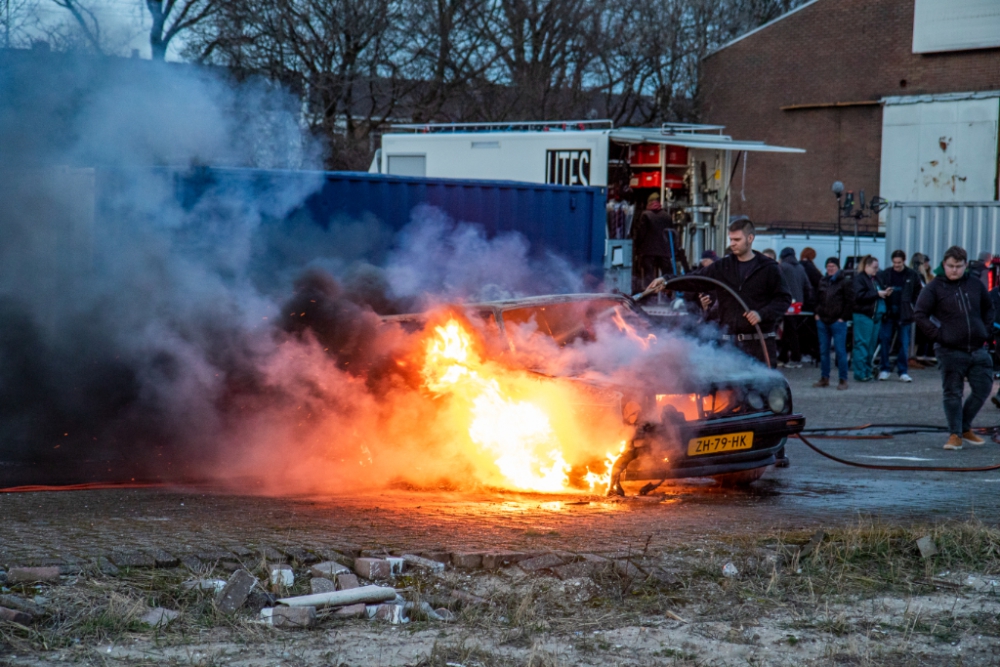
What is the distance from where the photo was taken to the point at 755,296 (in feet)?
29.9

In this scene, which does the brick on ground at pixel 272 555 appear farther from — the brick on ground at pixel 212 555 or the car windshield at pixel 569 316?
the car windshield at pixel 569 316

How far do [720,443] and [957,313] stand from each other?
3.72m

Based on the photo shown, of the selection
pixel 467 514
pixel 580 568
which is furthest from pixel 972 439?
pixel 580 568

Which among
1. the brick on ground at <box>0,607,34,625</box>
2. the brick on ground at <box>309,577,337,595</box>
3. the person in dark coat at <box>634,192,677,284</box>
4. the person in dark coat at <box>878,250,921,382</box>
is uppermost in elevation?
the person in dark coat at <box>634,192,677,284</box>

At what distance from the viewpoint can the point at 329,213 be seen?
1194cm

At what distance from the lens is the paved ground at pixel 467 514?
586 centimetres

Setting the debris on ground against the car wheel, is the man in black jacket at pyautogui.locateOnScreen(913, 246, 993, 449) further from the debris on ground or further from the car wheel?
the debris on ground

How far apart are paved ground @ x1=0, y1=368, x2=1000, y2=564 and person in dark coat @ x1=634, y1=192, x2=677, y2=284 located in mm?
7521

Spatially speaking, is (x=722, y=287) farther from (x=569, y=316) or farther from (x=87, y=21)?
(x=87, y=21)

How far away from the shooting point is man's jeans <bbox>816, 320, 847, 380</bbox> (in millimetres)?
15204

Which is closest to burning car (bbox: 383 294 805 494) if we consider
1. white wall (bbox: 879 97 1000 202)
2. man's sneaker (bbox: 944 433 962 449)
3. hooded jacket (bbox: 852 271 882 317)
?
man's sneaker (bbox: 944 433 962 449)

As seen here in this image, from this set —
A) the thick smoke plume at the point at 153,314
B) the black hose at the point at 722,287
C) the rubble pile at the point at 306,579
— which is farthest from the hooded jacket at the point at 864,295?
the rubble pile at the point at 306,579

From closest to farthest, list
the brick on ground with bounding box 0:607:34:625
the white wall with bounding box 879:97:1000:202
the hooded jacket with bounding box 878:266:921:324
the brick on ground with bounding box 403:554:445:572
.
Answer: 1. the brick on ground with bounding box 0:607:34:625
2. the brick on ground with bounding box 403:554:445:572
3. the hooded jacket with bounding box 878:266:921:324
4. the white wall with bounding box 879:97:1000:202

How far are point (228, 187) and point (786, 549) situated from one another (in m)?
6.42
